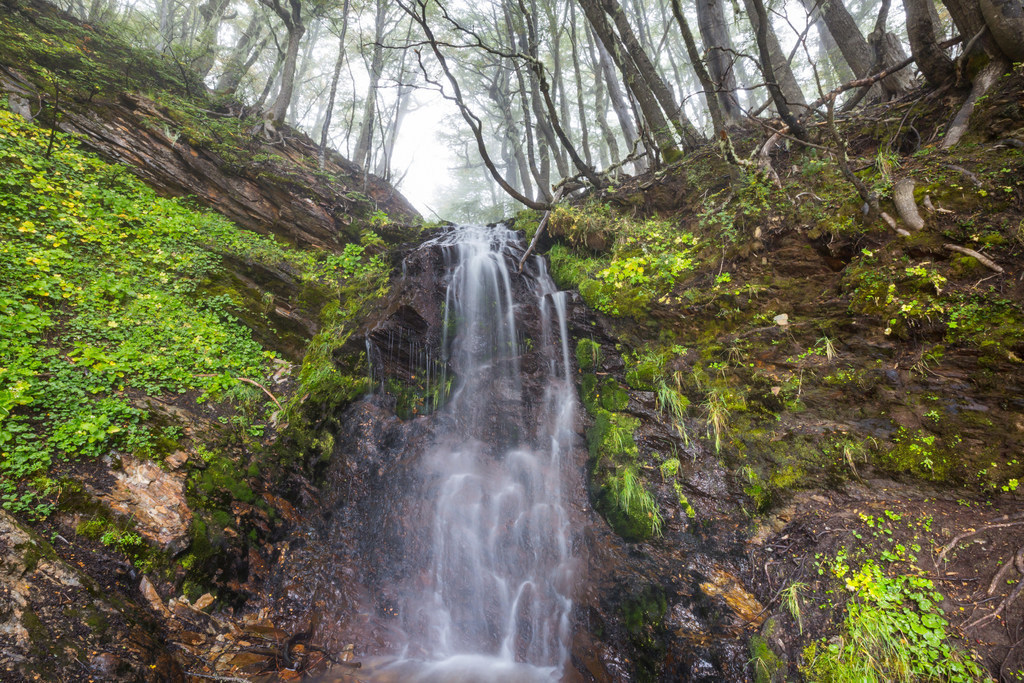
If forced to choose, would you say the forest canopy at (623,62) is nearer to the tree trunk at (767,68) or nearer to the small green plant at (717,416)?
the tree trunk at (767,68)

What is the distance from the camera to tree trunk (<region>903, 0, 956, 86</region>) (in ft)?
15.3

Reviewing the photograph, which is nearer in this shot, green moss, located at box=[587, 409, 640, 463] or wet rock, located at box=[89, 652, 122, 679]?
wet rock, located at box=[89, 652, 122, 679]

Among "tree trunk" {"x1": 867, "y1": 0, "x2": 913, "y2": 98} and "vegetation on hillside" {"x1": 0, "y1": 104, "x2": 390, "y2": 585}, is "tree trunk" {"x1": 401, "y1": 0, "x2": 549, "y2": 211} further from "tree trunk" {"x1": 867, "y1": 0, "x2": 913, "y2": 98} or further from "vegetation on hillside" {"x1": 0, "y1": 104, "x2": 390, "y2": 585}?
"tree trunk" {"x1": 867, "y1": 0, "x2": 913, "y2": 98}

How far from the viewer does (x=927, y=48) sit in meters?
4.72

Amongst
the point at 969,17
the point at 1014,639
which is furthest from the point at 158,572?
the point at 969,17

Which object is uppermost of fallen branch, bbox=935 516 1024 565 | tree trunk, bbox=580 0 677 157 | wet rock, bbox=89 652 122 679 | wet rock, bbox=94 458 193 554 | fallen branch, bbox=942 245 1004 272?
tree trunk, bbox=580 0 677 157

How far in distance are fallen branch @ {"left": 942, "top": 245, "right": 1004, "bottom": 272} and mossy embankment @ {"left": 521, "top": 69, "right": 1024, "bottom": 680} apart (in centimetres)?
2

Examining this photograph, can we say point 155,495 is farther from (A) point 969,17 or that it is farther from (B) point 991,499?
(A) point 969,17

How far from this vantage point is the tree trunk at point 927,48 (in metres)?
4.66

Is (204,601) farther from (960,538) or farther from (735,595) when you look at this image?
(960,538)

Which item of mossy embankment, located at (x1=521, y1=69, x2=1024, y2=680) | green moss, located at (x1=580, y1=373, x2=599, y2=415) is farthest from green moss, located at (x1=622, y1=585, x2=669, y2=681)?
green moss, located at (x1=580, y1=373, x2=599, y2=415)

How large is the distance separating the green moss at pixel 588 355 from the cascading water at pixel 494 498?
252mm

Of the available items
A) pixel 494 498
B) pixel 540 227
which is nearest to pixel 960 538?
pixel 494 498

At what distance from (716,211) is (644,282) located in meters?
1.56
